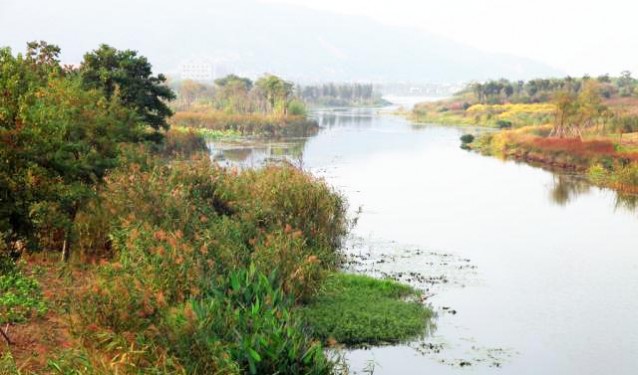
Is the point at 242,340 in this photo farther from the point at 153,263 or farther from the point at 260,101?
the point at 260,101

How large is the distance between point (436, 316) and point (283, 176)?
7.52 metres

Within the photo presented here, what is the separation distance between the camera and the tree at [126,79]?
33.1 m

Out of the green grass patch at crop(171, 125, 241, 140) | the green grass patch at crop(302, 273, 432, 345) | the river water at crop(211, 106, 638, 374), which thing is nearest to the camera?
the river water at crop(211, 106, 638, 374)

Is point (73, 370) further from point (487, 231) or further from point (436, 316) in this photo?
point (487, 231)

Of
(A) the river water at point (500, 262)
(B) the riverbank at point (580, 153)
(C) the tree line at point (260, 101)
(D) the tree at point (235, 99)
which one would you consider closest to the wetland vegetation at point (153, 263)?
(A) the river water at point (500, 262)

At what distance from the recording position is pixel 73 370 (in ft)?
35.7

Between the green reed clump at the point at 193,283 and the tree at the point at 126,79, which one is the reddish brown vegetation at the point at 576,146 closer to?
the tree at the point at 126,79

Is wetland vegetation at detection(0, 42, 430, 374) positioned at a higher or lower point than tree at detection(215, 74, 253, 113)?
lower

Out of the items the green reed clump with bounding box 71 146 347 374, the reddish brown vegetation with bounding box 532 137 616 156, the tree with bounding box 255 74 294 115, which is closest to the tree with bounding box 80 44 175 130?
the green reed clump with bounding box 71 146 347 374

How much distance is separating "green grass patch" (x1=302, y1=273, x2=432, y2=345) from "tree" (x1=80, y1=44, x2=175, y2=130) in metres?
16.9

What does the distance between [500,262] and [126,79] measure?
18.7 m

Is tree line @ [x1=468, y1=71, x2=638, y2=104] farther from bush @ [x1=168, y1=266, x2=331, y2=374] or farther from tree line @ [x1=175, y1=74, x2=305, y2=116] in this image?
bush @ [x1=168, y1=266, x2=331, y2=374]

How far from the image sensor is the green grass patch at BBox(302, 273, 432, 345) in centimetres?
1658

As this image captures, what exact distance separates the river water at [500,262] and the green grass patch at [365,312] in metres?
0.43
